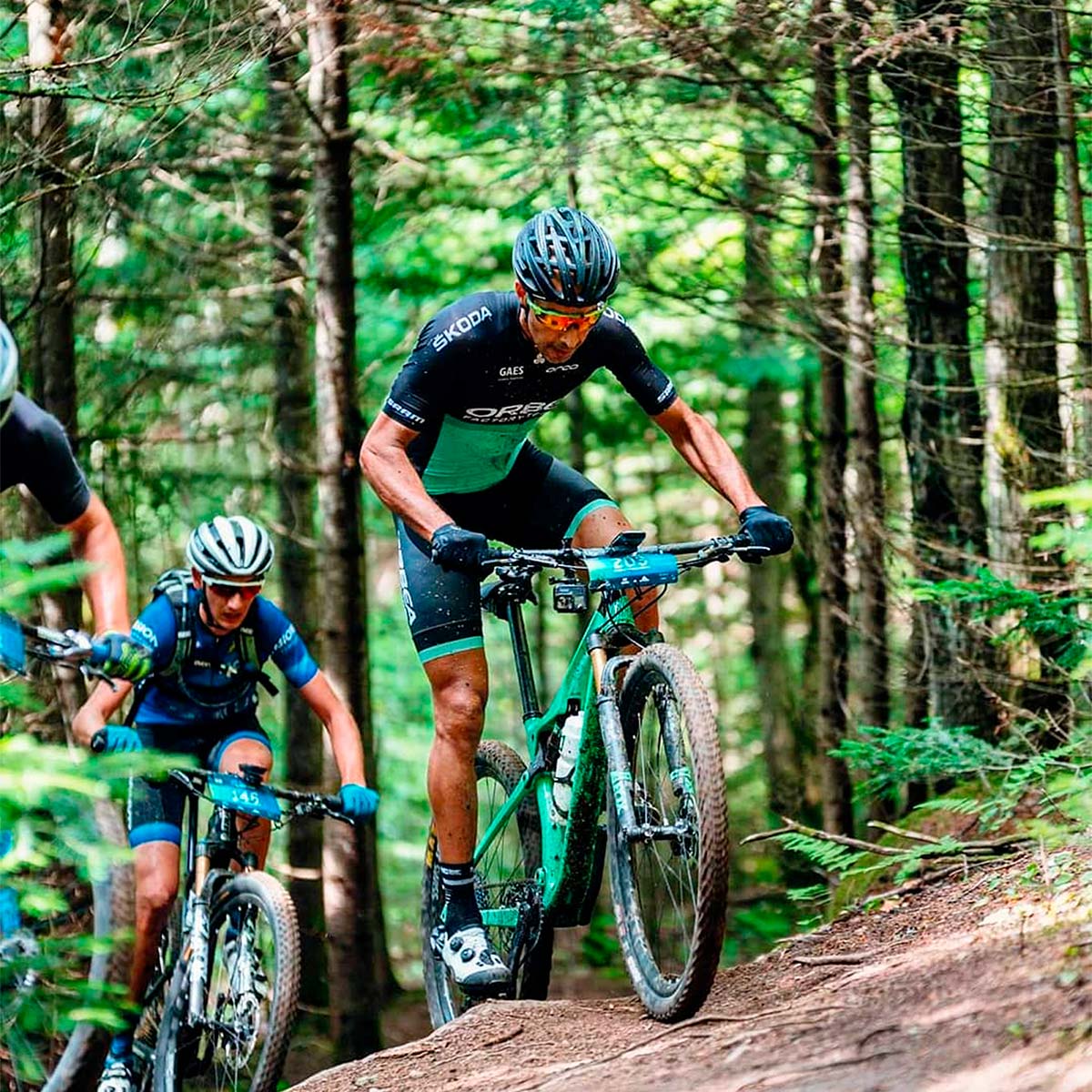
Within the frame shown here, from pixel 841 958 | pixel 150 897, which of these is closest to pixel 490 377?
pixel 841 958

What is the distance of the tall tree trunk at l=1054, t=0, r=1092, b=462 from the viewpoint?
6.96m

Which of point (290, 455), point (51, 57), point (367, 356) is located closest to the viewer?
point (51, 57)

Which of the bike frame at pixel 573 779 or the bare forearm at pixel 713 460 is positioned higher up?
the bare forearm at pixel 713 460

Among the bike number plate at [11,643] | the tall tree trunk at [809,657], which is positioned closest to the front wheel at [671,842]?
the bike number plate at [11,643]

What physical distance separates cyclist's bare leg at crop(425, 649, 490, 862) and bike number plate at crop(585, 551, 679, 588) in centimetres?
97

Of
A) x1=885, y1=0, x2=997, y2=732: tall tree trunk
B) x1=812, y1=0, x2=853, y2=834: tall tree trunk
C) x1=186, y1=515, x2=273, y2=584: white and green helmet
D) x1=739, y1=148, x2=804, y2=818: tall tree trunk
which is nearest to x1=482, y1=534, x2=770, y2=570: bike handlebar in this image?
x1=186, y1=515, x2=273, y2=584: white and green helmet

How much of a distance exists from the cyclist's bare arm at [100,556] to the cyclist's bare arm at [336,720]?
2068mm

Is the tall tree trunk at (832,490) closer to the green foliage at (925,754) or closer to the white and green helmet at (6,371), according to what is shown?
the green foliage at (925,754)

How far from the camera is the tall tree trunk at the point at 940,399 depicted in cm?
805

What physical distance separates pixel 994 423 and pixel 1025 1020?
4.78m

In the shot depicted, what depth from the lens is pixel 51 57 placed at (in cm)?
733

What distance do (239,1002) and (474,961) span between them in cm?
106

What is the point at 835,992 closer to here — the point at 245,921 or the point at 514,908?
the point at 514,908

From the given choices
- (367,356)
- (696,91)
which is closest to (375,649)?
(367,356)
